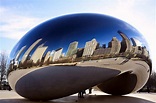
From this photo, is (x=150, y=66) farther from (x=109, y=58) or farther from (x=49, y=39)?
(x=49, y=39)

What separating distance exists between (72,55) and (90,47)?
2.48ft

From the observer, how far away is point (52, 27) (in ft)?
33.1

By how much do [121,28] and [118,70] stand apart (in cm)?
179

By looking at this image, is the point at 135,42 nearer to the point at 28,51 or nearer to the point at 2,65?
the point at 28,51

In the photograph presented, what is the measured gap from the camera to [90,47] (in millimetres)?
9344

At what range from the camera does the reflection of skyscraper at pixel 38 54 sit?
950cm

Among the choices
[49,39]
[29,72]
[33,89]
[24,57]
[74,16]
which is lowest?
[33,89]

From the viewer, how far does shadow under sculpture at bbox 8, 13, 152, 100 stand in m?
9.32

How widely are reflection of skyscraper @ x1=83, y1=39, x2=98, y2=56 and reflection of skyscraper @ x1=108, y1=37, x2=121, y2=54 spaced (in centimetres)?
62

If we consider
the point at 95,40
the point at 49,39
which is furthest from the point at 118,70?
the point at 49,39

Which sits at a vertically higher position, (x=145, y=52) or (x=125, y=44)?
(x=125, y=44)

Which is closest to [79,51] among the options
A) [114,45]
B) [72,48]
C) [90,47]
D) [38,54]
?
[72,48]

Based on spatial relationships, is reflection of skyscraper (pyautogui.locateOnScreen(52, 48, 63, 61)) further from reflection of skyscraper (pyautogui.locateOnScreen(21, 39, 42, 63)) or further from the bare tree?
the bare tree

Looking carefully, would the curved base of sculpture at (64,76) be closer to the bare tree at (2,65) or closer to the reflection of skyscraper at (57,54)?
the reflection of skyscraper at (57,54)
